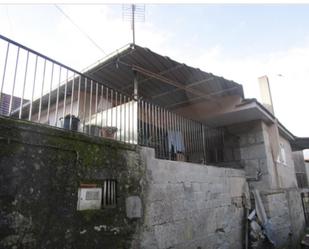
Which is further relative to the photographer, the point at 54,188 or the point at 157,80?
the point at 157,80

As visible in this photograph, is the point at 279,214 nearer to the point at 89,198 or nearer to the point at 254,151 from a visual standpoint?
the point at 254,151

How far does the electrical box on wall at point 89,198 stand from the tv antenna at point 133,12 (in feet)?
13.6

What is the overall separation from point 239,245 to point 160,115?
12.3ft

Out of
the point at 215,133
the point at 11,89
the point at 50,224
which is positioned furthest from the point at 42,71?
the point at 215,133

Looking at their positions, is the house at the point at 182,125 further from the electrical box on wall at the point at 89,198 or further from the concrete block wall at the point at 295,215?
the electrical box on wall at the point at 89,198

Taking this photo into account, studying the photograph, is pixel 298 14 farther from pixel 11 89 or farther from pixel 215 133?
pixel 11 89

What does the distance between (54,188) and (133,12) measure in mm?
4516

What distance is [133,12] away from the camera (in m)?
5.43

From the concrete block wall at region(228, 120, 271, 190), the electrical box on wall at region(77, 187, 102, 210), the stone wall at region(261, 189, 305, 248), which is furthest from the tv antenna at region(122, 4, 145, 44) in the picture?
the stone wall at region(261, 189, 305, 248)

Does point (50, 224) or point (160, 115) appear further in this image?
point (160, 115)

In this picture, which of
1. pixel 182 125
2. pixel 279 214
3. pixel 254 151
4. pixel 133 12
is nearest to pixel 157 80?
pixel 182 125

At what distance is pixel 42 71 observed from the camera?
3.04m

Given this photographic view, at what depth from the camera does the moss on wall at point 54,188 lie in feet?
7.06

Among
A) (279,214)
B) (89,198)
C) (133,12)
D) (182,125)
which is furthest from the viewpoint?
(279,214)
